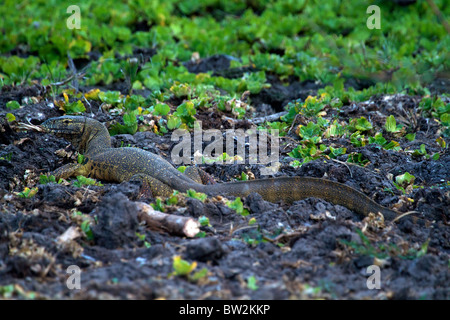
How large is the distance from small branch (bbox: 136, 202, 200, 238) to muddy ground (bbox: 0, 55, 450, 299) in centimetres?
7

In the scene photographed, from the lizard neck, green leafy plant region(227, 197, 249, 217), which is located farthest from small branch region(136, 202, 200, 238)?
the lizard neck

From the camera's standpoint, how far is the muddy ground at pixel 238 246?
11.8 feet

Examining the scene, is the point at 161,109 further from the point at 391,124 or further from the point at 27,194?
the point at 391,124

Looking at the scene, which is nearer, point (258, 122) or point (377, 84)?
point (258, 122)

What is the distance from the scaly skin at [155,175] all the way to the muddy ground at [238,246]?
0.16 meters

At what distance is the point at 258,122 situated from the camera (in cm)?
750

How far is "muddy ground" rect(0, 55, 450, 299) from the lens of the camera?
3.59 meters

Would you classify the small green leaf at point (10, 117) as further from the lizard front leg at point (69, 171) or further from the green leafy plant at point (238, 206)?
the green leafy plant at point (238, 206)

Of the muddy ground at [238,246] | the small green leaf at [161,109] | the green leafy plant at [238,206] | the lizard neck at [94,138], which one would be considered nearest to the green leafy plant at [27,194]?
the muddy ground at [238,246]

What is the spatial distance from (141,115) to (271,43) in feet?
13.9

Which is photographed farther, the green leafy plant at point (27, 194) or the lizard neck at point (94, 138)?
the lizard neck at point (94, 138)

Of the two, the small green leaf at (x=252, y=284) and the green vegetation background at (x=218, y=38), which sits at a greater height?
the green vegetation background at (x=218, y=38)
